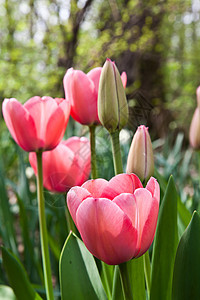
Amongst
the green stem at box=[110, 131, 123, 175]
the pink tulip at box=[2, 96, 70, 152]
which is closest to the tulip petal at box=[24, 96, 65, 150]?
the pink tulip at box=[2, 96, 70, 152]

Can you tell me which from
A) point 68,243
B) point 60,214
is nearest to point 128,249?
point 68,243

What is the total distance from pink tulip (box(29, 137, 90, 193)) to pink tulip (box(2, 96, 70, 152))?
0.04m

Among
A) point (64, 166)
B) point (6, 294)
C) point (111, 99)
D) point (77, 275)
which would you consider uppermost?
point (111, 99)

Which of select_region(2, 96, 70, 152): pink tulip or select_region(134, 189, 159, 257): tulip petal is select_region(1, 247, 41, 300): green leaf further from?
select_region(134, 189, 159, 257): tulip petal

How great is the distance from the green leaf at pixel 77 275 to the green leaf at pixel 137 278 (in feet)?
0.15

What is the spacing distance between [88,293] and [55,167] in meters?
0.24

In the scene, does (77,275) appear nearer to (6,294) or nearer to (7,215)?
(6,294)

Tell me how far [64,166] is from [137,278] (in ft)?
0.78

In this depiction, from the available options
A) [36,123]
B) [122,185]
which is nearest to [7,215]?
[36,123]

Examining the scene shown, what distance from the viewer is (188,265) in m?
0.44

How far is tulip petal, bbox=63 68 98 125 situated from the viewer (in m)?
0.60

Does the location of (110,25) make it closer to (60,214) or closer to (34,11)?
(34,11)

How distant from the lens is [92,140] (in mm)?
609

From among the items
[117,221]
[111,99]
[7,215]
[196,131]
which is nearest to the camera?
[117,221]
